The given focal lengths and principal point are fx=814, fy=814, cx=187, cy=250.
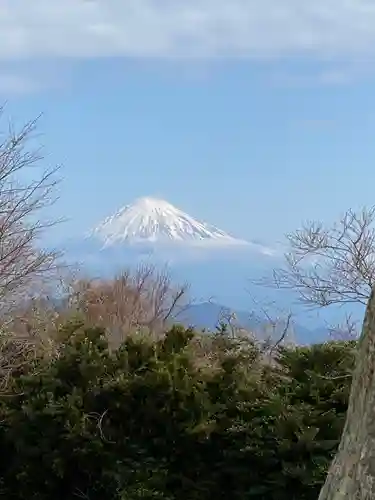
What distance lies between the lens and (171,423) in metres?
7.62

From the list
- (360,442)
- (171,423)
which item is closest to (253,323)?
(171,423)

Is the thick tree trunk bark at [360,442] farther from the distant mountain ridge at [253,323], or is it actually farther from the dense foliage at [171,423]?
the distant mountain ridge at [253,323]

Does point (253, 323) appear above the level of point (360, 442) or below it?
above

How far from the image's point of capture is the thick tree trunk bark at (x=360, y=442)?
301 cm

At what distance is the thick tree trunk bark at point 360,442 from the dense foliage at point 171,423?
376cm

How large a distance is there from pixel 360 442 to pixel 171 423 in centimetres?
473

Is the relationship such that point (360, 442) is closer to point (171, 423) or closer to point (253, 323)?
point (171, 423)

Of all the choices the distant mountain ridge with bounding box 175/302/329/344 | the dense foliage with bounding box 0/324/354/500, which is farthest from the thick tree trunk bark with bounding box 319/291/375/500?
the distant mountain ridge with bounding box 175/302/329/344

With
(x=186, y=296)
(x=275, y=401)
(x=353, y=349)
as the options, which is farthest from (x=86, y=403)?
(x=186, y=296)

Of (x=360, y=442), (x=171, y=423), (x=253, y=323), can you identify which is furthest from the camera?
(x=253, y=323)

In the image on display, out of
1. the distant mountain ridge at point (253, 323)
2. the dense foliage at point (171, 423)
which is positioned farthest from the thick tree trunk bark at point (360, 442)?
the distant mountain ridge at point (253, 323)

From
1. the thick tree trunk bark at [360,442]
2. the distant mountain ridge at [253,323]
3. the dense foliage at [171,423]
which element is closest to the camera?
the thick tree trunk bark at [360,442]

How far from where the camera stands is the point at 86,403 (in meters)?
7.90

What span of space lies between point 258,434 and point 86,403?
5.82 feet
